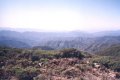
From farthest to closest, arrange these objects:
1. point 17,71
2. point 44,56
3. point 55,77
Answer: point 44,56 < point 17,71 < point 55,77

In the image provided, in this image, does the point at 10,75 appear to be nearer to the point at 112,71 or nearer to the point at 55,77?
the point at 55,77

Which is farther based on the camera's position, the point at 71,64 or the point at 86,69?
A: the point at 71,64

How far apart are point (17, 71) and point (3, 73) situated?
1.54m

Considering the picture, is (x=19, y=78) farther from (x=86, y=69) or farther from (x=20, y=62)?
(x=86, y=69)

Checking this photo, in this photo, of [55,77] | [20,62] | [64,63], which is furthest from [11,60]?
[55,77]

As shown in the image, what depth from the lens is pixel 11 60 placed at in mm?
25062

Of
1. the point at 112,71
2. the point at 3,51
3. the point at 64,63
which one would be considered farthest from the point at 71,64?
the point at 3,51

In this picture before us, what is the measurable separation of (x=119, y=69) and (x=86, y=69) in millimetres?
4837

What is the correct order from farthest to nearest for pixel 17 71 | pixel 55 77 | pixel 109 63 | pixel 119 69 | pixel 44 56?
pixel 44 56 → pixel 109 63 → pixel 119 69 → pixel 17 71 → pixel 55 77

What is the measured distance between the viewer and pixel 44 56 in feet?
92.6

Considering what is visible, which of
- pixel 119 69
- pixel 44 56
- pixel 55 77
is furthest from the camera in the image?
pixel 44 56

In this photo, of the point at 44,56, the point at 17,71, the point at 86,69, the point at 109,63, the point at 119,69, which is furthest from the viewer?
the point at 44,56

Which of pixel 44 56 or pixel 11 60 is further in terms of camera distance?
pixel 44 56

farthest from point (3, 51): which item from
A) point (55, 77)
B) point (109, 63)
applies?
point (109, 63)
